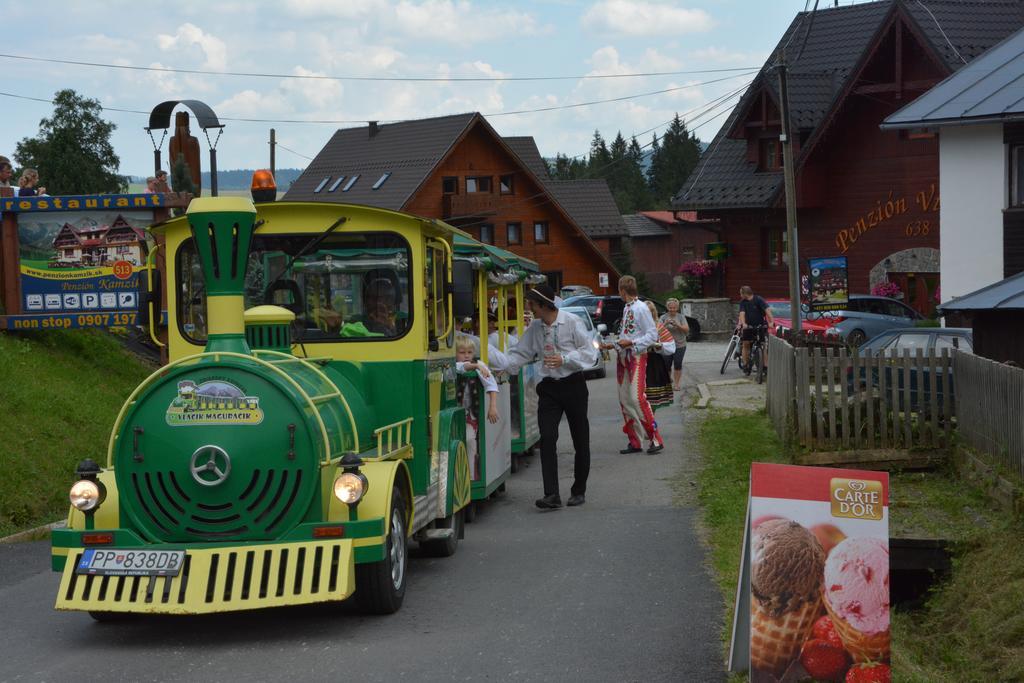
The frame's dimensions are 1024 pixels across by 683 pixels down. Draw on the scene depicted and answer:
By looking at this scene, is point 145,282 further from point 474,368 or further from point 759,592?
point 759,592

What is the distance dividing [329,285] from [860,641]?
4.18 m

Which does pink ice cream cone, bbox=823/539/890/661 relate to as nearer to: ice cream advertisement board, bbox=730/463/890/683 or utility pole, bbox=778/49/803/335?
ice cream advertisement board, bbox=730/463/890/683

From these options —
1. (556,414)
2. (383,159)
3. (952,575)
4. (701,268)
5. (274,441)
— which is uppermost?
(383,159)

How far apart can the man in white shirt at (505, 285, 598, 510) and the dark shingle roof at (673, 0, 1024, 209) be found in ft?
92.0

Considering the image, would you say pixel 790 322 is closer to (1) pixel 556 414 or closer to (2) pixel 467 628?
(1) pixel 556 414

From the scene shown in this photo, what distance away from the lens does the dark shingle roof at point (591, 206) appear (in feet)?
245

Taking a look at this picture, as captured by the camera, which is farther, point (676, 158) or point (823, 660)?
point (676, 158)

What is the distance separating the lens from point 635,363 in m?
14.3

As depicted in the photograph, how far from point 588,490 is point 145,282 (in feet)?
16.6

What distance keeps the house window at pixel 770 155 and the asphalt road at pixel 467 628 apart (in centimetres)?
3271

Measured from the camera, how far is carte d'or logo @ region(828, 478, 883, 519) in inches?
230

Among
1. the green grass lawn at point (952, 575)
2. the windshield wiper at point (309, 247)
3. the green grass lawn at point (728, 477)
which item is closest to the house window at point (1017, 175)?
the green grass lawn at point (728, 477)

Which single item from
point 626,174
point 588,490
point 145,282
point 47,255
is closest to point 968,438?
point 588,490

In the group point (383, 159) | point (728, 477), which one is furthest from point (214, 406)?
point (383, 159)
